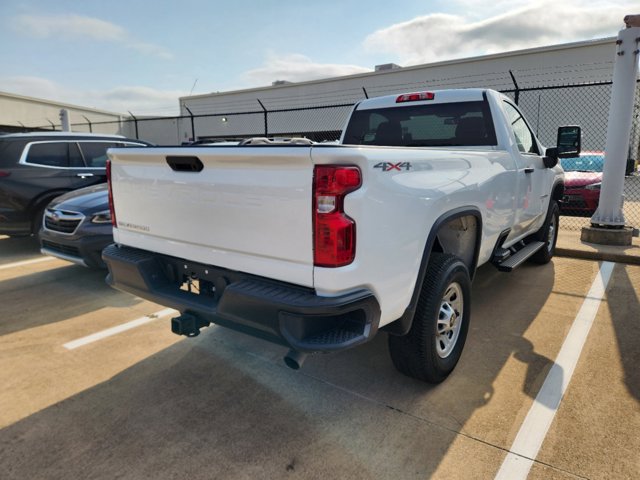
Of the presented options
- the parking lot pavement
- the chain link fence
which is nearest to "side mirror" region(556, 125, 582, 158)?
the parking lot pavement

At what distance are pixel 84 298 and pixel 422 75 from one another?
16954mm

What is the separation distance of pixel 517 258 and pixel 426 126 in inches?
60.7

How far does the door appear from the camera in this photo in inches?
167

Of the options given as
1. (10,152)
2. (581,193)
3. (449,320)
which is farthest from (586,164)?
(10,152)

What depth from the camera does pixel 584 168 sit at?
10445 millimetres

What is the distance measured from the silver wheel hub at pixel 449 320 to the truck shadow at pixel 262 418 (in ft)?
0.76

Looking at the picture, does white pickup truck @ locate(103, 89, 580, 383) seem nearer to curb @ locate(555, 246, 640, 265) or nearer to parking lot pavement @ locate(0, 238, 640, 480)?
parking lot pavement @ locate(0, 238, 640, 480)

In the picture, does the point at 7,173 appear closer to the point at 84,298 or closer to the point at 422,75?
the point at 84,298

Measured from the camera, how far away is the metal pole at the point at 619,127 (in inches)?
244

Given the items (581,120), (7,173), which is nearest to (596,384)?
(7,173)

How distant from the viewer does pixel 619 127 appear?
639 cm

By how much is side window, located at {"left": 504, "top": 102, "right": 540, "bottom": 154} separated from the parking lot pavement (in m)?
1.71

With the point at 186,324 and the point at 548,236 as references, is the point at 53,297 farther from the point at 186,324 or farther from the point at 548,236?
the point at 548,236

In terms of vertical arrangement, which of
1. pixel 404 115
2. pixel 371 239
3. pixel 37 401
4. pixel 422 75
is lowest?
Answer: pixel 37 401
